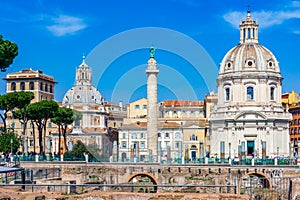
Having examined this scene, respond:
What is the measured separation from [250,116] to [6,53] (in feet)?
119

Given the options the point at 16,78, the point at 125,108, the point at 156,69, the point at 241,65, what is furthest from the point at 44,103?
the point at 125,108

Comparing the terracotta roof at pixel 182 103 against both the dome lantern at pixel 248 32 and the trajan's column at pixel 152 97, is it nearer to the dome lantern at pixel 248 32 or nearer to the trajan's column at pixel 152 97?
the dome lantern at pixel 248 32

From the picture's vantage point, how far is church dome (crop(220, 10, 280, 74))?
79438 mm

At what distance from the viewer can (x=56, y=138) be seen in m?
120

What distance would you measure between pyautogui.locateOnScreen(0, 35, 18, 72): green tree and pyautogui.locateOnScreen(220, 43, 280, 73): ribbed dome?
35.5m

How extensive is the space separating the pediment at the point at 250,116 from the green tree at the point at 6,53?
112 feet

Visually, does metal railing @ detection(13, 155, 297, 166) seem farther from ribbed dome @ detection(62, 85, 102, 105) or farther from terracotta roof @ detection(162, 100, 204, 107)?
ribbed dome @ detection(62, 85, 102, 105)

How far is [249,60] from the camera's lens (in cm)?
7950

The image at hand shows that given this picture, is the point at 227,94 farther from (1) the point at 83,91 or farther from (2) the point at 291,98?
(1) the point at 83,91

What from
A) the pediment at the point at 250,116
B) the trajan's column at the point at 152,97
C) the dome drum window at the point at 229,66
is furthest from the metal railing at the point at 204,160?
the dome drum window at the point at 229,66

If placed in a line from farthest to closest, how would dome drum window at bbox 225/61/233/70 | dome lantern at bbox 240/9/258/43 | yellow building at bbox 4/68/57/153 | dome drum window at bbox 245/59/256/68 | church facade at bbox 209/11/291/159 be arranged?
yellow building at bbox 4/68/57/153 < dome lantern at bbox 240/9/258/43 < dome drum window at bbox 225/61/233/70 < dome drum window at bbox 245/59/256/68 < church facade at bbox 209/11/291/159

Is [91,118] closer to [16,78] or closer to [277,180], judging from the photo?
[16,78]

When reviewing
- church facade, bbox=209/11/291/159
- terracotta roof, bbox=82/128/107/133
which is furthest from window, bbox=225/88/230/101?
terracotta roof, bbox=82/128/107/133

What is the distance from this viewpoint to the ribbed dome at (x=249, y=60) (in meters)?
79.4
